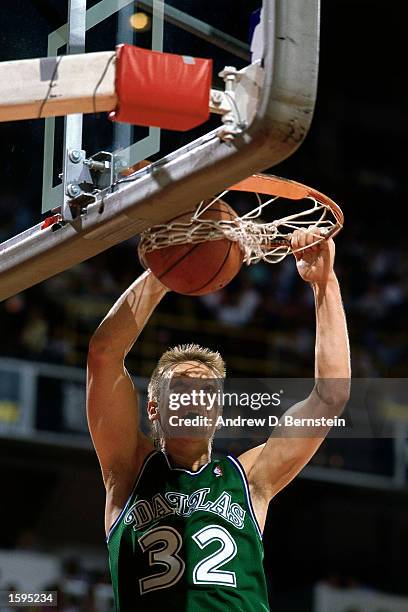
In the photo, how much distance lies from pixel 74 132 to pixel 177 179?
26.5 inches

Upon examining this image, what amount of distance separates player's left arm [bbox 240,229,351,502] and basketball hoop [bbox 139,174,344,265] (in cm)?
10

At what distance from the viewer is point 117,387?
3.79 meters

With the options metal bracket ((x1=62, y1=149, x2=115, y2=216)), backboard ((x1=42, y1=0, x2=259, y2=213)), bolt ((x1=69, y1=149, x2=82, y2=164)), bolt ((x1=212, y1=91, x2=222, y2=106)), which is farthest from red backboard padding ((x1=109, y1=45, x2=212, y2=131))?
bolt ((x1=69, y1=149, x2=82, y2=164))

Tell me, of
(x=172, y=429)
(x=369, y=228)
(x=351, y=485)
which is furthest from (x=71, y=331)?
(x=172, y=429)

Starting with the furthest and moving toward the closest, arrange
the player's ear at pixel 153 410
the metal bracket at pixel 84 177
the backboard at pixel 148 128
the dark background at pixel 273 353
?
the dark background at pixel 273 353 < the player's ear at pixel 153 410 < the metal bracket at pixel 84 177 < the backboard at pixel 148 128

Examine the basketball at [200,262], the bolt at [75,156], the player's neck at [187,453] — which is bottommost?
the player's neck at [187,453]

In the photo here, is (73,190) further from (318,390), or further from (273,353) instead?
(273,353)

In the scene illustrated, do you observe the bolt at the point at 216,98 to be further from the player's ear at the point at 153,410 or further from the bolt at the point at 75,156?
the player's ear at the point at 153,410

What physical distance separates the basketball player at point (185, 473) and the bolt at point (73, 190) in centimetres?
62

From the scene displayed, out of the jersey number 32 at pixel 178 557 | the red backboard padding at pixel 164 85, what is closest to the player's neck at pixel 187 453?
the jersey number 32 at pixel 178 557

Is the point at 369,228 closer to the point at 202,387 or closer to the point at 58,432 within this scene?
the point at 58,432

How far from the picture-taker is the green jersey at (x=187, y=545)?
359cm

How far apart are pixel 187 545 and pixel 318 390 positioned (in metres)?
0.68

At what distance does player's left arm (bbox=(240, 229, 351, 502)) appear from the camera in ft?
12.6
